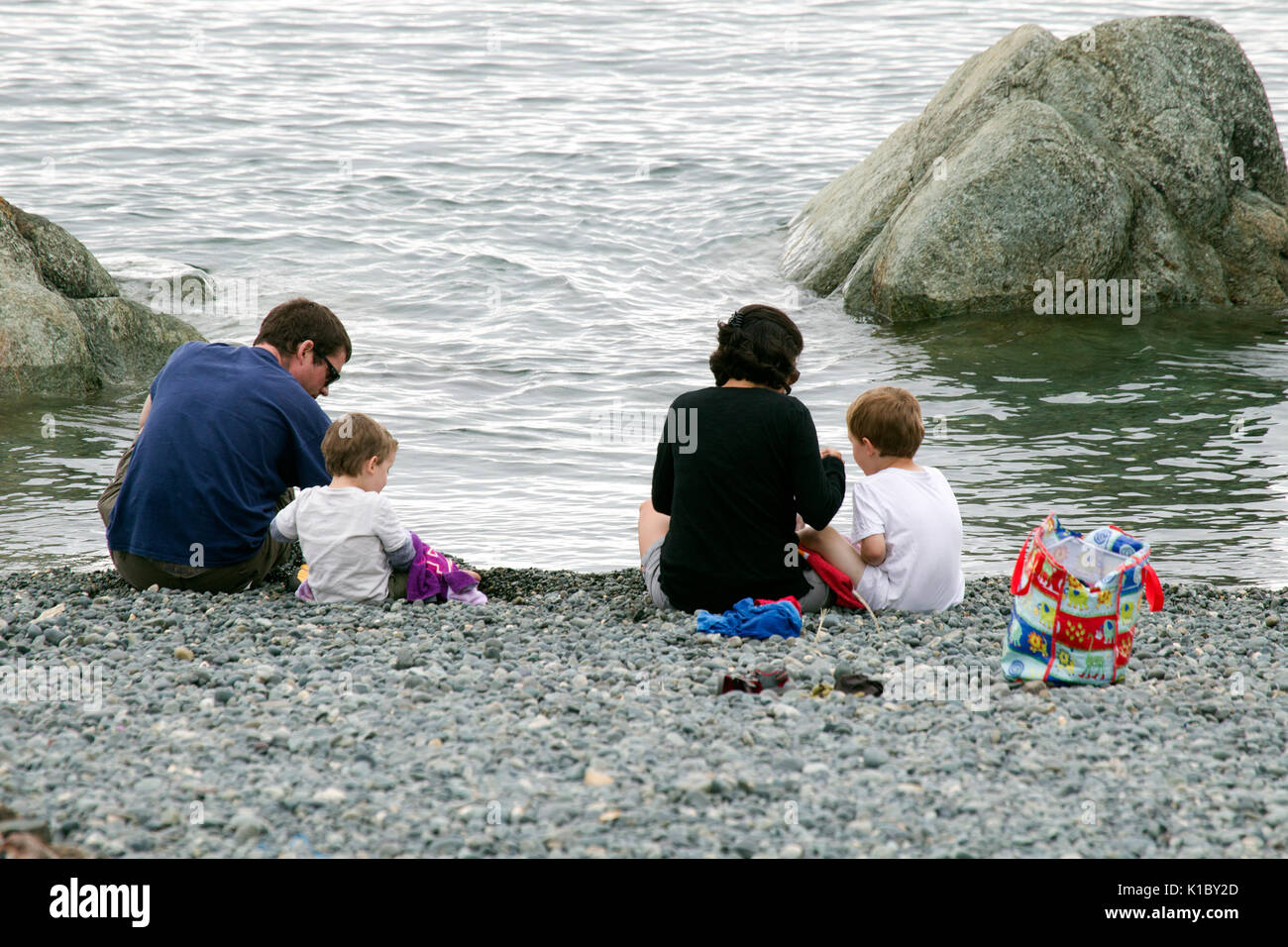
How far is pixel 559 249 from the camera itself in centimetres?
Answer: 1614

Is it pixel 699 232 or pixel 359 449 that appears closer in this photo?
pixel 359 449

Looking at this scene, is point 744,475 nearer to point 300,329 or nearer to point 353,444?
point 353,444

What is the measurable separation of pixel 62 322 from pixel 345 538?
244 inches

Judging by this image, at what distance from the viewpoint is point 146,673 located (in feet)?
15.1

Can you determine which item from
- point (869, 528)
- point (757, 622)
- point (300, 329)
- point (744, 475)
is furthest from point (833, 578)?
point (300, 329)

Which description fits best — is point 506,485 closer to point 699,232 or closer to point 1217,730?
point 1217,730

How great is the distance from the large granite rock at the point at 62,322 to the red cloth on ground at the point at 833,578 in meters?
7.32

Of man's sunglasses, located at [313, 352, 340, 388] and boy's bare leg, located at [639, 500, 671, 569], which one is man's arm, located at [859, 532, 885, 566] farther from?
man's sunglasses, located at [313, 352, 340, 388]

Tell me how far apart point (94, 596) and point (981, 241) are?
30.7 feet

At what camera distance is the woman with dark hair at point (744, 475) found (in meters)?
5.25

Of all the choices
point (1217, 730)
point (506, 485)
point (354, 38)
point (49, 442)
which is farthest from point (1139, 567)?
point (354, 38)

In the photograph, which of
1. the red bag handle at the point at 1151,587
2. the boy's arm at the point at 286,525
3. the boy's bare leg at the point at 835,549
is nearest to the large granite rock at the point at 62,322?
the boy's arm at the point at 286,525
